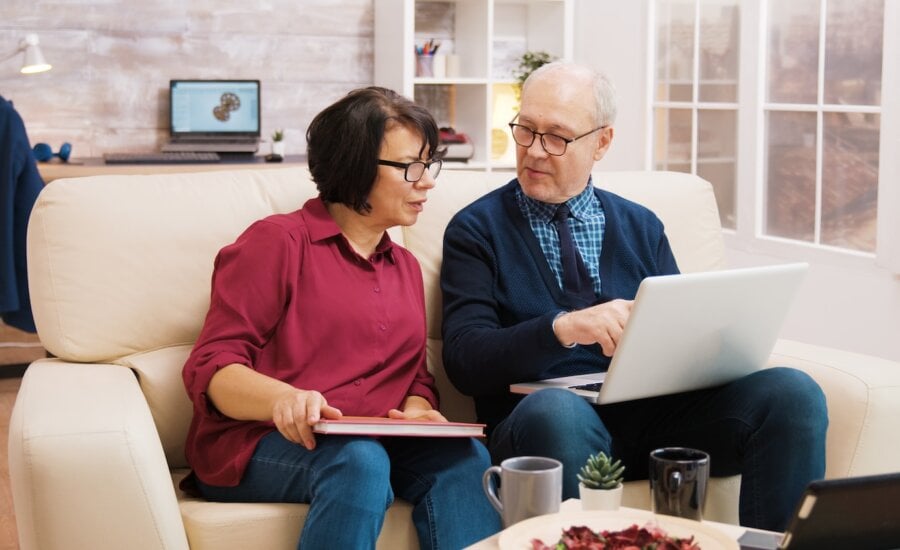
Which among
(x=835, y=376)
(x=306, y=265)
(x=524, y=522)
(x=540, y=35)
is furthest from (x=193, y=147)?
(x=524, y=522)

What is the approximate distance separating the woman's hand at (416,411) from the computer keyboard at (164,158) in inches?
106

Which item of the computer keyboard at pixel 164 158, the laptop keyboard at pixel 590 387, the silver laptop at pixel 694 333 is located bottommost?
the laptop keyboard at pixel 590 387

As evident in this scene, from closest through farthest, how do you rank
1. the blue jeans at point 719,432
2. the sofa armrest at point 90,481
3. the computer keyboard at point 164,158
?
the sofa armrest at point 90,481 < the blue jeans at point 719,432 < the computer keyboard at point 164,158

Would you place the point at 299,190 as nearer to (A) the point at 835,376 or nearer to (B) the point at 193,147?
(A) the point at 835,376

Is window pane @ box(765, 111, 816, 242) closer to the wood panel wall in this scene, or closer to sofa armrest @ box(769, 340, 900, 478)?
sofa armrest @ box(769, 340, 900, 478)

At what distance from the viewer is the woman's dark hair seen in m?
2.12

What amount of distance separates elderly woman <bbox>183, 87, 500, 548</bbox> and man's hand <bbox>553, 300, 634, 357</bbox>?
25 centimetres

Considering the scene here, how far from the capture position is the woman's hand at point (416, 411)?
1987 mm

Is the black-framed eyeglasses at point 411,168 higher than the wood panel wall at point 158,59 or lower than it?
lower

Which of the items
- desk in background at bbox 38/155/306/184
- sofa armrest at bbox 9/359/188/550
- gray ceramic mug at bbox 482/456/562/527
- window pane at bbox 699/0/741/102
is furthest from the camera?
desk in background at bbox 38/155/306/184

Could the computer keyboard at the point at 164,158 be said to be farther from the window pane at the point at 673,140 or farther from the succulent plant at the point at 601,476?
the succulent plant at the point at 601,476

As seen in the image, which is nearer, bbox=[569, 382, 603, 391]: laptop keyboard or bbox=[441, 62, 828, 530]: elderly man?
bbox=[441, 62, 828, 530]: elderly man

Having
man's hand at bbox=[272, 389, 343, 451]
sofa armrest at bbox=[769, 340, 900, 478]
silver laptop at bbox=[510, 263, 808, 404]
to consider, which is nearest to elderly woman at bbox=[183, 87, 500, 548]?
man's hand at bbox=[272, 389, 343, 451]

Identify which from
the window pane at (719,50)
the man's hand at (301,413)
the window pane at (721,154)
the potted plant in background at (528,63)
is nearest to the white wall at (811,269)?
the window pane at (721,154)
